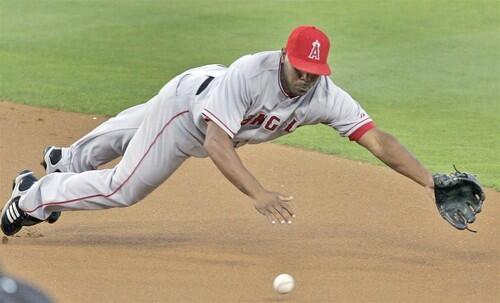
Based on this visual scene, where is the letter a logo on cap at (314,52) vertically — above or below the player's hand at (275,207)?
above

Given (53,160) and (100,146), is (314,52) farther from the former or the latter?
(53,160)

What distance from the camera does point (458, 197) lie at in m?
6.03

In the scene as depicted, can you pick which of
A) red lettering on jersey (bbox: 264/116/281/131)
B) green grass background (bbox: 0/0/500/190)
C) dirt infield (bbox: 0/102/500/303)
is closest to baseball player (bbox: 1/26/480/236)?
red lettering on jersey (bbox: 264/116/281/131)

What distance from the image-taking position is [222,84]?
5.64m

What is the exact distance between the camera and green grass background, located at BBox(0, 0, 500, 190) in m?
10.3

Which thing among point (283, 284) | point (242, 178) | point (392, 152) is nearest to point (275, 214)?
point (242, 178)

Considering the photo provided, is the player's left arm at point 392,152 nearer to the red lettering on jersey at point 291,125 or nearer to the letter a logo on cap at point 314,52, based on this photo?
the red lettering on jersey at point 291,125

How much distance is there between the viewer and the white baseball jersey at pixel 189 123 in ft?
18.3

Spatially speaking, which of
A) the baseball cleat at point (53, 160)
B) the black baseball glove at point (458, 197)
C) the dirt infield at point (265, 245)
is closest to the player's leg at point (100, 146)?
the baseball cleat at point (53, 160)

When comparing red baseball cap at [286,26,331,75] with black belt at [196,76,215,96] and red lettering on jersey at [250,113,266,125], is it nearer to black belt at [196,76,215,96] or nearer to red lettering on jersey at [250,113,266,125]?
red lettering on jersey at [250,113,266,125]

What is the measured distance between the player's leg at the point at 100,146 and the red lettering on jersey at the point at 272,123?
0.87 meters

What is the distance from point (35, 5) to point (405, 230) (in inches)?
468

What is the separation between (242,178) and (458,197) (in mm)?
1399

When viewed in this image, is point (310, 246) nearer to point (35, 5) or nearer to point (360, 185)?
point (360, 185)
